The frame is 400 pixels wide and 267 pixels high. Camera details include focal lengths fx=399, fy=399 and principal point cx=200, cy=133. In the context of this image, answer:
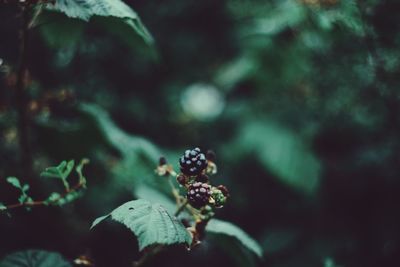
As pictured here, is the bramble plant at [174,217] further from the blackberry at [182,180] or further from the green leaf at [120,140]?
the green leaf at [120,140]

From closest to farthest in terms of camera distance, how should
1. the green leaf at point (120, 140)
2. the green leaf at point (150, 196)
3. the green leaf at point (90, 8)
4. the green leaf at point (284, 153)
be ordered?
the green leaf at point (90, 8) < the green leaf at point (150, 196) < the green leaf at point (120, 140) < the green leaf at point (284, 153)

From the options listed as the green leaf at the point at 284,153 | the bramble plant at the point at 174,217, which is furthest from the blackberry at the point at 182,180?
the green leaf at the point at 284,153

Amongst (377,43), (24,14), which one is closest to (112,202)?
(24,14)

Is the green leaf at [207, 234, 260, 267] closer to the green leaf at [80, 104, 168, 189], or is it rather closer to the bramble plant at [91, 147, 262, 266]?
the bramble plant at [91, 147, 262, 266]

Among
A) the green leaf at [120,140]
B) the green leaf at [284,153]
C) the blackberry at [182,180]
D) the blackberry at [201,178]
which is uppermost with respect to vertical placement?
the blackberry at [182,180]

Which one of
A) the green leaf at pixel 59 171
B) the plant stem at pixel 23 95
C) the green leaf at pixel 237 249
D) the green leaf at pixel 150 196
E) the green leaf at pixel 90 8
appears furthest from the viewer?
the green leaf at pixel 150 196

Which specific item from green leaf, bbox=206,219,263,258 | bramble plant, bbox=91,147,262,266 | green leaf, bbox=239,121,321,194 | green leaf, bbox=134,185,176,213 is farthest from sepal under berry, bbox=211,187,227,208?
green leaf, bbox=239,121,321,194
